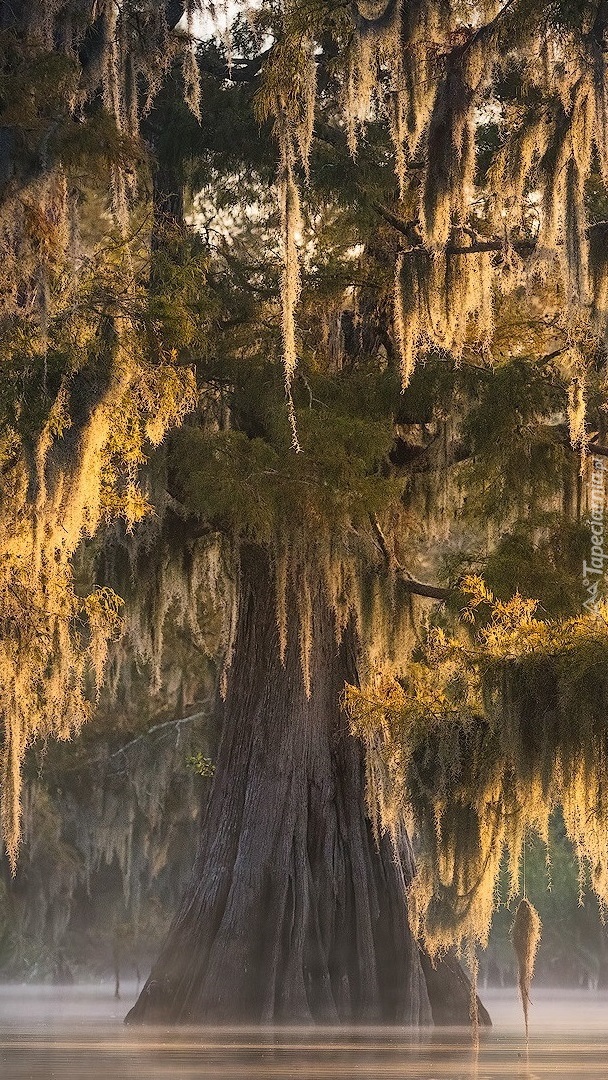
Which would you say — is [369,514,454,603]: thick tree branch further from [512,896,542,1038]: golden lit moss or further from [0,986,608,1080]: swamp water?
[512,896,542,1038]: golden lit moss

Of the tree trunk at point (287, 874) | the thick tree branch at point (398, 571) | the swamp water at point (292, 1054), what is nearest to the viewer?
the swamp water at point (292, 1054)

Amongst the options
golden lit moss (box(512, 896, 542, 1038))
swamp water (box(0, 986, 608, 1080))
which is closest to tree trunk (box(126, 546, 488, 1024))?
swamp water (box(0, 986, 608, 1080))

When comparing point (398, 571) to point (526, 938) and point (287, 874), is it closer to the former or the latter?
point (287, 874)

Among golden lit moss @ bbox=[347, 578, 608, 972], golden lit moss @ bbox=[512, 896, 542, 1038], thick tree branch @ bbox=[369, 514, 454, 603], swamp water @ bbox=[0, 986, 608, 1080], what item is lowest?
swamp water @ bbox=[0, 986, 608, 1080]

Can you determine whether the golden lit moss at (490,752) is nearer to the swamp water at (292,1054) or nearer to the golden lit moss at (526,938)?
the golden lit moss at (526,938)

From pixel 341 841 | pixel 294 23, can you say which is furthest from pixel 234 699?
pixel 294 23

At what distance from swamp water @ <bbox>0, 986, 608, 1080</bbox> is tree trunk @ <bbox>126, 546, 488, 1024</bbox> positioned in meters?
0.68

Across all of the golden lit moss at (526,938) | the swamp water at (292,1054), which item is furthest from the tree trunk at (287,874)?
the golden lit moss at (526,938)

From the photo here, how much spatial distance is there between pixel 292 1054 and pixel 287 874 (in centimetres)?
536

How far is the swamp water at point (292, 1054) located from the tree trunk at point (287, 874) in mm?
675

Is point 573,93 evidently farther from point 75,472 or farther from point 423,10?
point 75,472

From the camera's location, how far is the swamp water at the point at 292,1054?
969cm

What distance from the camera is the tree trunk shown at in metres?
16.5

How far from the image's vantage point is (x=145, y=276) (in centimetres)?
1286
